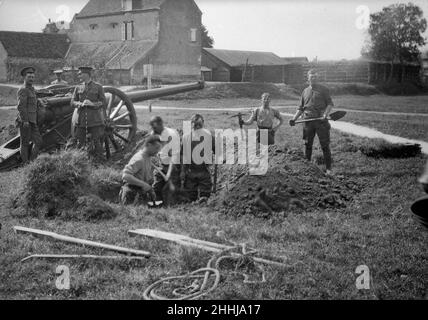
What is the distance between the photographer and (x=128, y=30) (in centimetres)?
3825

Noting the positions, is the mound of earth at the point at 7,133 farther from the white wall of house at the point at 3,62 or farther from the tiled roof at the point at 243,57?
the tiled roof at the point at 243,57

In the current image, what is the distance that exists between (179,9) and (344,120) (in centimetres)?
2344

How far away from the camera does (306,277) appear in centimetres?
453

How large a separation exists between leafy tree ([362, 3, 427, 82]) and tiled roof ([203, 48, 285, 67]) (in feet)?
47.9

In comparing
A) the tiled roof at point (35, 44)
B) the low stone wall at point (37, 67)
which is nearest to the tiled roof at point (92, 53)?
the tiled roof at point (35, 44)

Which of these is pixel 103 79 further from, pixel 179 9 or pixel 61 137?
pixel 61 137

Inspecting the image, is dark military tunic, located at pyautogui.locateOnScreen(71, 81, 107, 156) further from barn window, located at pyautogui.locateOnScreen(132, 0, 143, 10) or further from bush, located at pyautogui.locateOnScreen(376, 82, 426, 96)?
barn window, located at pyautogui.locateOnScreen(132, 0, 143, 10)

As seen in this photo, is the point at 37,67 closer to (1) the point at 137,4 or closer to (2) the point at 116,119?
(1) the point at 137,4

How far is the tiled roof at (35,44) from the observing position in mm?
34625

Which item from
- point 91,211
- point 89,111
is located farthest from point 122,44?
point 91,211

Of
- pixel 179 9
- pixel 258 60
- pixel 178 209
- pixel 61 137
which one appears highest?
pixel 179 9

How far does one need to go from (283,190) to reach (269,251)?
2193 mm
